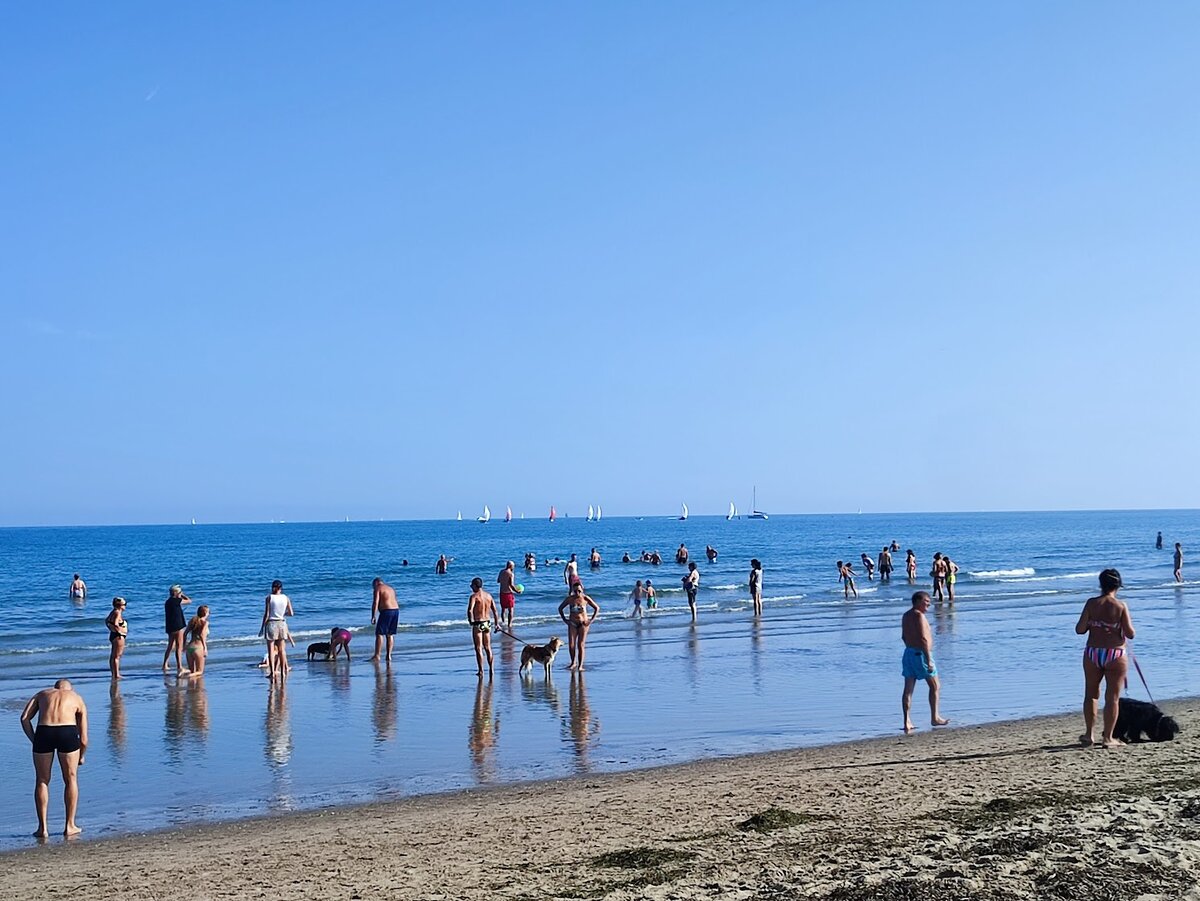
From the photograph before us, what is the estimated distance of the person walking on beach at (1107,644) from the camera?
33.9 feet

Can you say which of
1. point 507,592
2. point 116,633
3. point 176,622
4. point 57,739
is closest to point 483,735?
point 57,739

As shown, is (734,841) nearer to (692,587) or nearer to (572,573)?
(572,573)

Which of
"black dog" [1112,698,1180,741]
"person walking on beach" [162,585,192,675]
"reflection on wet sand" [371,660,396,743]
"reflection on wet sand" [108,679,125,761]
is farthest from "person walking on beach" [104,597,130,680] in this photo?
"black dog" [1112,698,1180,741]

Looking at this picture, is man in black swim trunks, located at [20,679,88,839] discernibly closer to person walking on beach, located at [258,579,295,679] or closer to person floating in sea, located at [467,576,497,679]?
person floating in sea, located at [467,576,497,679]

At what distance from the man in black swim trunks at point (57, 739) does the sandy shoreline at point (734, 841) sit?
0.47 m

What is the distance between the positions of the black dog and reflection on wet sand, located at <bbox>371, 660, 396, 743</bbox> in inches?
303

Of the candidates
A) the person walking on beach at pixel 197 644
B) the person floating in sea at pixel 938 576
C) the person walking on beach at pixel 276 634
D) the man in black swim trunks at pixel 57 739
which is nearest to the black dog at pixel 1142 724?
the man in black swim trunks at pixel 57 739

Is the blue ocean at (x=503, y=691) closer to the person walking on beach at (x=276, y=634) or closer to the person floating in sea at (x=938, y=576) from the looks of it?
the person walking on beach at (x=276, y=634)

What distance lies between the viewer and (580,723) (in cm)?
1390

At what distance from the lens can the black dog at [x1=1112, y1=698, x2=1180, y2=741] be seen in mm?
10852

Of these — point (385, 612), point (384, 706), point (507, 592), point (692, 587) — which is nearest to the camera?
point (384, 706)

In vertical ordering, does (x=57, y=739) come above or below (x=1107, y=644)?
below

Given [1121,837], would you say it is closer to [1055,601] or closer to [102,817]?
[102,817]

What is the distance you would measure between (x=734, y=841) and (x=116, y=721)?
1024 cm
